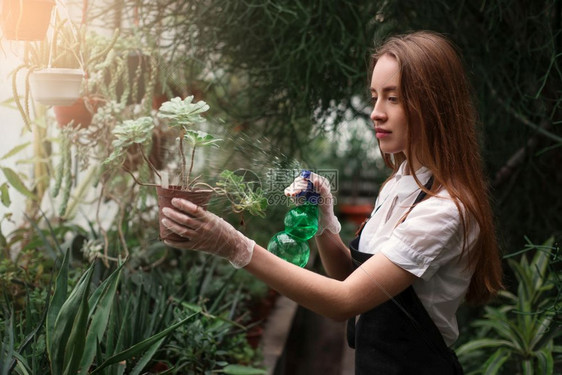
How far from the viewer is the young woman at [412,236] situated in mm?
1374

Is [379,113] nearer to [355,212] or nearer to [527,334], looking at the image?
[527,334]

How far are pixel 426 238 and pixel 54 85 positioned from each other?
1.25 metres

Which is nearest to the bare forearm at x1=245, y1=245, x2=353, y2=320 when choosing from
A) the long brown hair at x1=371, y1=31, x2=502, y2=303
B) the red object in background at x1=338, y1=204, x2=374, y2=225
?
the long brown hair at x1=371, y1=31, x2=502, y2=303

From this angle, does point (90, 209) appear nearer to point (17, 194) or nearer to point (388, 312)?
point (17, 194)

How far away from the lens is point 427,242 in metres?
1.42

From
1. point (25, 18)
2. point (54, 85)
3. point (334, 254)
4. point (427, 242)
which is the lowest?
point (334, 254)

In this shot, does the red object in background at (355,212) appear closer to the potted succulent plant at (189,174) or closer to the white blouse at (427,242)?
the white blouse at (427,242)

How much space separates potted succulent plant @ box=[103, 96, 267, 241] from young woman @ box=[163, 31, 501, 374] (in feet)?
0.13

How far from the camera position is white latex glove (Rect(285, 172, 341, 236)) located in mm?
1515

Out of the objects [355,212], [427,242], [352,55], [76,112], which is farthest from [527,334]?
[355,212]

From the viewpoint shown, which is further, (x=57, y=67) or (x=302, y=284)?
(x=57, y=67)

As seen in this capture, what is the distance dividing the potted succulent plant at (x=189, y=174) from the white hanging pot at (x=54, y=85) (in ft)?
2.20

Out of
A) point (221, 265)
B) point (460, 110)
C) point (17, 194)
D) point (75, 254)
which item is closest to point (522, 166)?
point (221, 265)

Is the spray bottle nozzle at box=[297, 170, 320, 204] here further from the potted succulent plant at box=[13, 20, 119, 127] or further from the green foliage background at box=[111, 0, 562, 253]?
the green foliage background at box=[111, 0, 562, 253]
